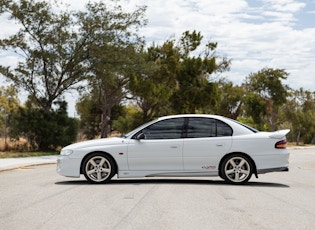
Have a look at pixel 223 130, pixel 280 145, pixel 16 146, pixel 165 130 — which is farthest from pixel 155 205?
pixel 16 146

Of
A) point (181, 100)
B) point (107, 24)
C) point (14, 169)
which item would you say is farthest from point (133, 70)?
point (14, 169)

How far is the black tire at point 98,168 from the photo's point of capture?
13.4 metres

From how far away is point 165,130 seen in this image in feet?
44.9

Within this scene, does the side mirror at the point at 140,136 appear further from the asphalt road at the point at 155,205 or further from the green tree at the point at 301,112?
the green tree at the point at 301,112

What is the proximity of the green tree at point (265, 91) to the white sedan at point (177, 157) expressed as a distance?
54509 mm

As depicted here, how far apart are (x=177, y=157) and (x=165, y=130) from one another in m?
0.69

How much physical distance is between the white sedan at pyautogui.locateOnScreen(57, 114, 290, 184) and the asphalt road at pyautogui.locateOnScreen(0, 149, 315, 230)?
30cm

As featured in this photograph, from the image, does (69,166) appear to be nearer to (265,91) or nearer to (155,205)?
(155,205)

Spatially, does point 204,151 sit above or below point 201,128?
below

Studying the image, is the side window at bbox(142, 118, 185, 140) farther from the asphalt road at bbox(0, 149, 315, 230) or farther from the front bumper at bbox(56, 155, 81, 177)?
the front bumper at bbox(56, 155, 81, 177)

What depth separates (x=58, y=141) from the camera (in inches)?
1305

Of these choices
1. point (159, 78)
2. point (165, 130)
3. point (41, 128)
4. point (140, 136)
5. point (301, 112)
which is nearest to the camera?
point (140, 136)

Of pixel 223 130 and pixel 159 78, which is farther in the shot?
pixel 159 78

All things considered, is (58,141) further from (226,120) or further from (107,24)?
(226,120)
